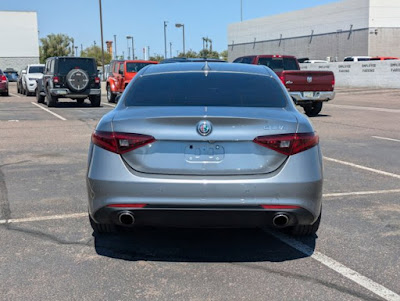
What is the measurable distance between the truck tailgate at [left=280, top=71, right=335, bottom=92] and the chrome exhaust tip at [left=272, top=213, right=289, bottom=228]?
12.9 m

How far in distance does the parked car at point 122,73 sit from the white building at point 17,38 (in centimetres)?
5459

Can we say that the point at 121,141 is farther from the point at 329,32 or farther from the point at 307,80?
the point at 329,32

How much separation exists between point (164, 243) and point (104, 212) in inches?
33.6

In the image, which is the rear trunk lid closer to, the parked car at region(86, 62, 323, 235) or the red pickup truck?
the parked car at region(86, 62, 323, 235)

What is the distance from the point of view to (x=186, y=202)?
368 cm

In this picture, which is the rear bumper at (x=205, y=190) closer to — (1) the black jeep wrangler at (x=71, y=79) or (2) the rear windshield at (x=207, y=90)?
(2) the rear windshield at (x=207, y=90)

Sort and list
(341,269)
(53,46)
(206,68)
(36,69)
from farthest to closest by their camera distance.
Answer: (53,46)
(36,69)
(206,68)
(341,269)

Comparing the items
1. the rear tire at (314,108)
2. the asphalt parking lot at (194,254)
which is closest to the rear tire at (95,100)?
the rear tire at (314,108)

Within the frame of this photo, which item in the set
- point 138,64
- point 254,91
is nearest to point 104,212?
point 254,91

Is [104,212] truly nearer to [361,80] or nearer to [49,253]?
[49,253]

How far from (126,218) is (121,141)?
0.58m

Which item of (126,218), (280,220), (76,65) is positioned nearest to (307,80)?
(76,65)

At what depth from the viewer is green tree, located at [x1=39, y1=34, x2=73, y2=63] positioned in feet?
326

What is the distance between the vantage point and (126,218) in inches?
151
